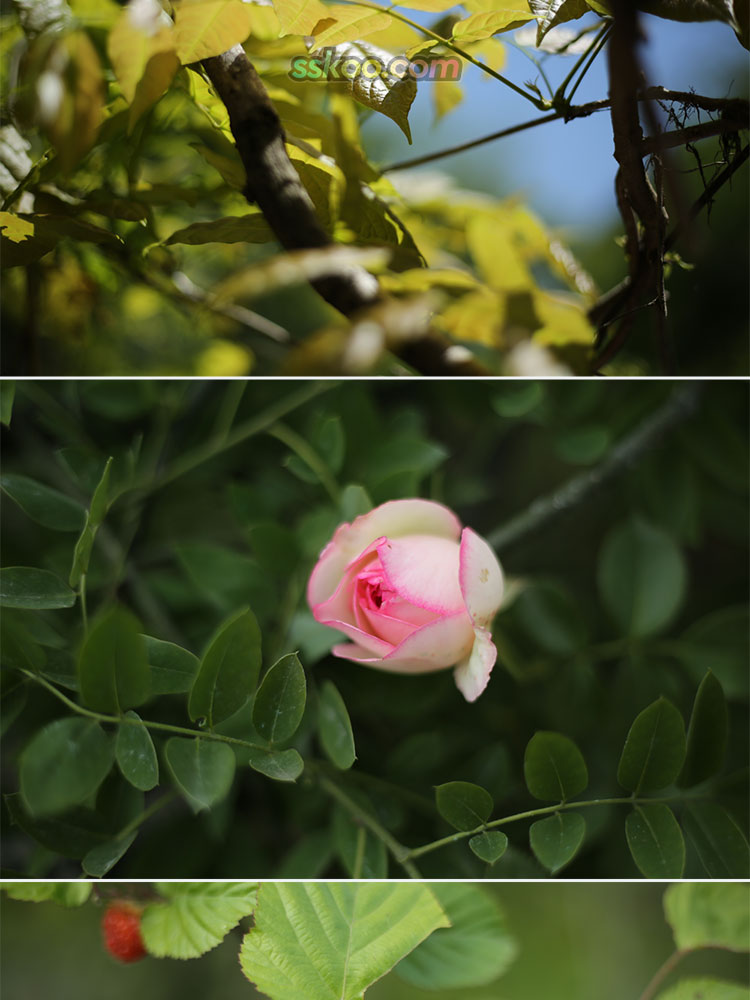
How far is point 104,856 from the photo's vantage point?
0.26 meters

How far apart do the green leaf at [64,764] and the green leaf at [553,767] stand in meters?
0.14

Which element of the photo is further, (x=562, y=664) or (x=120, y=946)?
(x=562, y=664)

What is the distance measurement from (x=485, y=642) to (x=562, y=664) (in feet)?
0.49

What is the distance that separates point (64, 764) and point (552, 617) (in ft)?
0.78

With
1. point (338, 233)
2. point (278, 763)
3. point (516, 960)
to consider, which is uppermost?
point (338, 233)

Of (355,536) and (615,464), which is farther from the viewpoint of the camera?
(615,464)

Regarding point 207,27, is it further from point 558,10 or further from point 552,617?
point 552,617

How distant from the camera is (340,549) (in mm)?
284

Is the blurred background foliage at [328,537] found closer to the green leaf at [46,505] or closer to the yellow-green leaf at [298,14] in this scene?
the green leaf at [46,505]

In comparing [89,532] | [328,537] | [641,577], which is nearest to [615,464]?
[641,577]

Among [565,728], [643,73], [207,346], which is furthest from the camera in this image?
[207,346]

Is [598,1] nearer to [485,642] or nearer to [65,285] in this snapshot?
[485,642]

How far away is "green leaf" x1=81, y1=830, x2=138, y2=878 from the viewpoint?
255mm

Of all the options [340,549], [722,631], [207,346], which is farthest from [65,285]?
[722,631]
